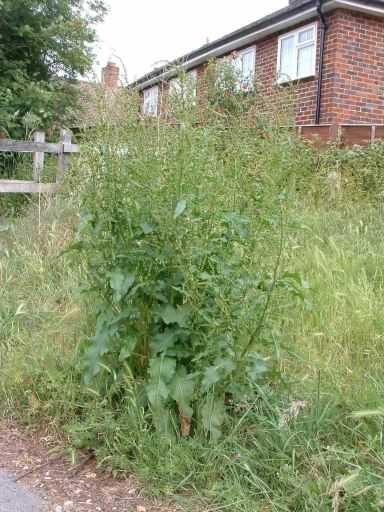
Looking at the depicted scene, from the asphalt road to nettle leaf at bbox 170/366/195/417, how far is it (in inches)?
31.1

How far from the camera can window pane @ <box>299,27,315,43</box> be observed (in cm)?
1340

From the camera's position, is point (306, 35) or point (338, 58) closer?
point (338, 58)

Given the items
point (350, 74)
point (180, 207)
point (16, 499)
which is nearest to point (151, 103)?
point (180, 207)

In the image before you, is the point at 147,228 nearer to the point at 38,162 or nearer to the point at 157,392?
the point at 157,392

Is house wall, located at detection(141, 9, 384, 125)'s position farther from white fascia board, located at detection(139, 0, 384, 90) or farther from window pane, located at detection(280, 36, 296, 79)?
window pane, located at detection(280, 36, 296, 79)

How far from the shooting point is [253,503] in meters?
2.37

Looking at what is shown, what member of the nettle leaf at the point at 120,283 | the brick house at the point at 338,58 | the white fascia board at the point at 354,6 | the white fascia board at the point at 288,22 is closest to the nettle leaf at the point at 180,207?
the nettle leaf at the point at 120,283

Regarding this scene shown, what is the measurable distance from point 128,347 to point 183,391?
367 mm

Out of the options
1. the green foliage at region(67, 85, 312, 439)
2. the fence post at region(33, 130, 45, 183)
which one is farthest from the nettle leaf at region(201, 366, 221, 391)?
the fence post at region(33, 130, 45, 183)

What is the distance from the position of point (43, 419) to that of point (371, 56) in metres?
12.2

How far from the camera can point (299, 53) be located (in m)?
13.9

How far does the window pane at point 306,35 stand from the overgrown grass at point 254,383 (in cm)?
1078

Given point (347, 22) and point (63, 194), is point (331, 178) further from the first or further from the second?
point (347, 22)

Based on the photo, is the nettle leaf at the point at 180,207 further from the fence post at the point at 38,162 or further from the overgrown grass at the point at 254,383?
the fence post at the point at 38,162
